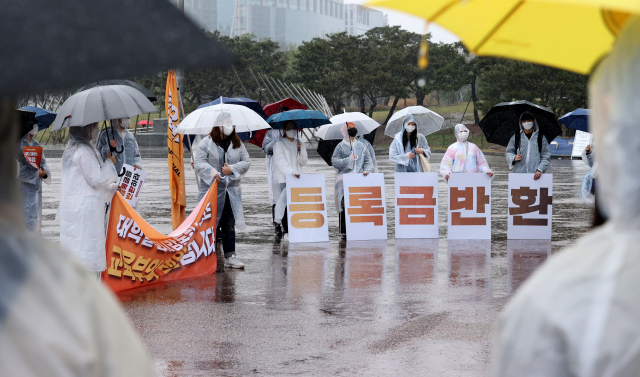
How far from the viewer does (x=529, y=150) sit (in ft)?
36.0

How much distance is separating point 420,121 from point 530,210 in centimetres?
306

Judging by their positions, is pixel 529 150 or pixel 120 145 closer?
pixel 120 145

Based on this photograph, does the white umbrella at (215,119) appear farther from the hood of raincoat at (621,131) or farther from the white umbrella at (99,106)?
the hood of raincoat at (621,131)

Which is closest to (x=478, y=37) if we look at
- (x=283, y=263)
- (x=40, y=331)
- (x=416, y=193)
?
(x=40, y=331)

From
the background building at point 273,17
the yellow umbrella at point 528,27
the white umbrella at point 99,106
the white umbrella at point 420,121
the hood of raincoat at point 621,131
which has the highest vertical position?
the background building at point 273,17

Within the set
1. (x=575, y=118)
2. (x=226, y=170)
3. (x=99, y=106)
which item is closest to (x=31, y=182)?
(x=226, y=170)

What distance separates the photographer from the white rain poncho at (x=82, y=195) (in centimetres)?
633

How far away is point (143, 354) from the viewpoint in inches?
56.6

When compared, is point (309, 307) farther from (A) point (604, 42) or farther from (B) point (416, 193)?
(A) point (604, 42)

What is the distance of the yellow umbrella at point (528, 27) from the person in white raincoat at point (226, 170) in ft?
22.0

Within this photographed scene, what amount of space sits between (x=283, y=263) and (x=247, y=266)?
47cm

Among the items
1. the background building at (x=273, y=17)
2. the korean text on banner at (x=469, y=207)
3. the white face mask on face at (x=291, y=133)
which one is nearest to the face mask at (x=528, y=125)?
the korean text on banner at (x=469, y=207)

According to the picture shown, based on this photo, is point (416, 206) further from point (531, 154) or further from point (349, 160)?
point (531, 154)

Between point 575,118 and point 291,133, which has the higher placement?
point 575,118
